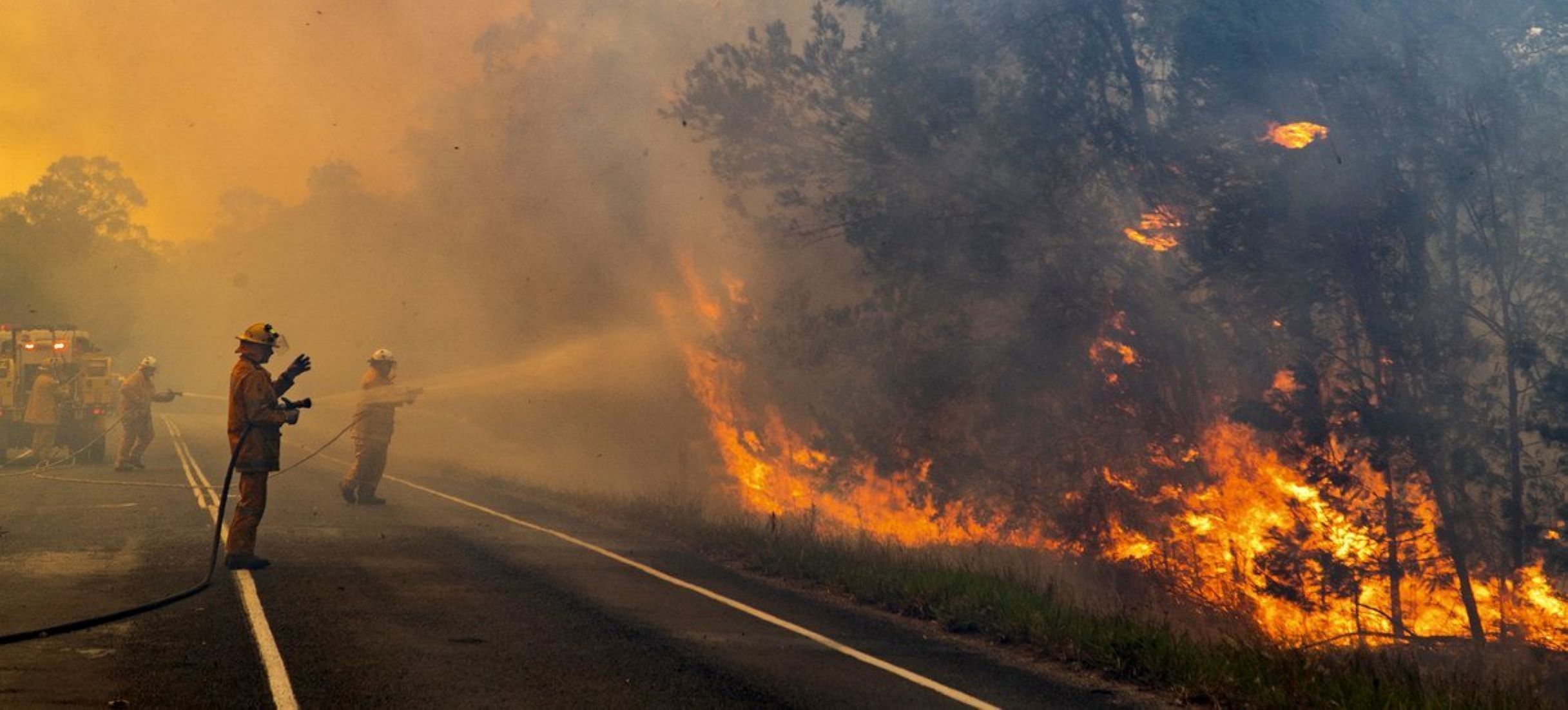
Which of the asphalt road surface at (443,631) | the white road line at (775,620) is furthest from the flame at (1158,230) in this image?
the white road line at (775,620)

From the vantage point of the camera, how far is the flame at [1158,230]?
16.4 metres

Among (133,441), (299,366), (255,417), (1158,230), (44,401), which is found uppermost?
(1158,230)

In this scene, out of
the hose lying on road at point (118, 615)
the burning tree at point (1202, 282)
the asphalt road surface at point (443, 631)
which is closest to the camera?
the asphalt road surface at point (443, 631)

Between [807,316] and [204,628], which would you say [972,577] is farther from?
[807,316]

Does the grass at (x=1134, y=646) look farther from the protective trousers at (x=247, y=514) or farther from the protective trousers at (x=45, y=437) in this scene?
the protective trousers at (x=45, y=437)

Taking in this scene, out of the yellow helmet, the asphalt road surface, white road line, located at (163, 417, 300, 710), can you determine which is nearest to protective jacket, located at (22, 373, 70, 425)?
the asphalt road surface

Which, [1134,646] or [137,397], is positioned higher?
[137,397]

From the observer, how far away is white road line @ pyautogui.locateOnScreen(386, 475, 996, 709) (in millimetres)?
7109

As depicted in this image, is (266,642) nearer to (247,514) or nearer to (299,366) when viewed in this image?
(247,514)

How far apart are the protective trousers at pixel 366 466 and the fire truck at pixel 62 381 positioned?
11.1m

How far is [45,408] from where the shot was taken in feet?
81.6

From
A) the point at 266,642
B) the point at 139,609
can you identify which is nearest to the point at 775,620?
the point at 266,642

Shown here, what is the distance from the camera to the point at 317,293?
62562 mm

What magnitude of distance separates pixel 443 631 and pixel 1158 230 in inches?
468
